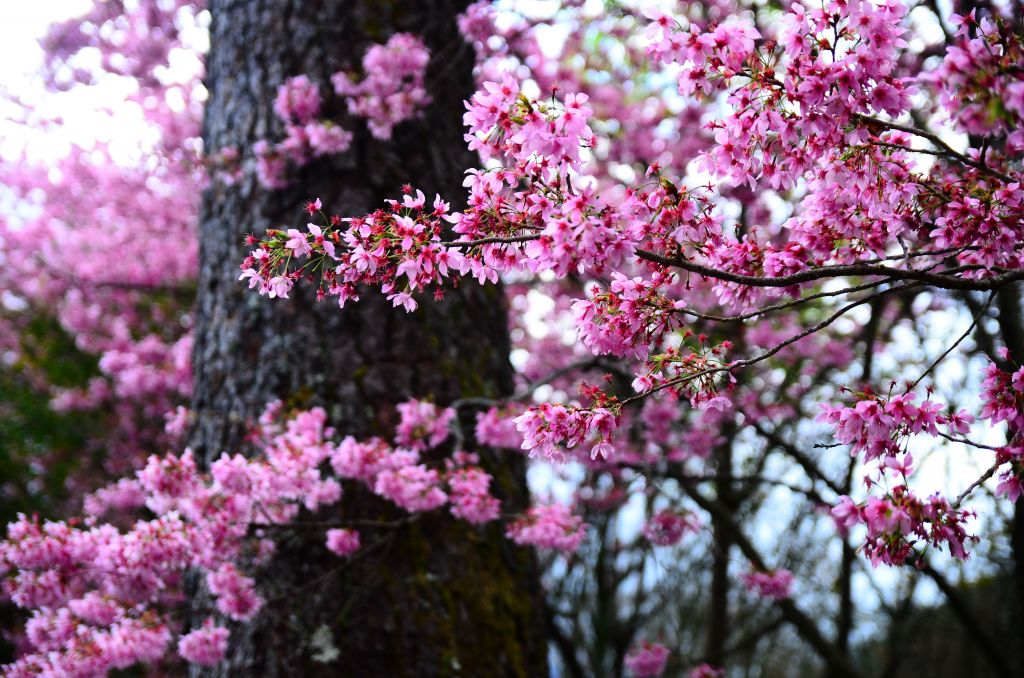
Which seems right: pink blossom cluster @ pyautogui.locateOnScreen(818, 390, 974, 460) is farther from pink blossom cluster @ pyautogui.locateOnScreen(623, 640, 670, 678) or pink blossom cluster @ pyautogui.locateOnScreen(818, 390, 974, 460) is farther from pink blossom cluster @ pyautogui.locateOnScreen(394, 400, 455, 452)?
pink blossom cluster @ pyautogui.locateOnScreen(623, 640, 670, 678)

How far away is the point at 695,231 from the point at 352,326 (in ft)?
7.31

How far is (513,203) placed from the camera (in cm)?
204

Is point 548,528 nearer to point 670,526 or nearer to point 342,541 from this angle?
point 342,541

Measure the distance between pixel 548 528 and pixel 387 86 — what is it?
246cm

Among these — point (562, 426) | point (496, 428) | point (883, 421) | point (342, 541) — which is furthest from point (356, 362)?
point (883, 421)

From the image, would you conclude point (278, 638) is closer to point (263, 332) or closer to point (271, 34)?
point (263, 332)

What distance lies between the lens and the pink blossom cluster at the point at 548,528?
3420mm

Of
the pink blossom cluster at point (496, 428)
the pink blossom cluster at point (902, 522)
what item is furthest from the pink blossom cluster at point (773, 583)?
the pink blossom cluster at point (902, 522)

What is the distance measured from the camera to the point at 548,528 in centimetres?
342

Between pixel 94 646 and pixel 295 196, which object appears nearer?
pixel 94 646

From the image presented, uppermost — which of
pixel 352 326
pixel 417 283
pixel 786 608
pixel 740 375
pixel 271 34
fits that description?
Answer: pixel 271 34

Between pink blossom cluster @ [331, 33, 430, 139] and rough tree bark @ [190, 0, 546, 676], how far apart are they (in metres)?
0.17

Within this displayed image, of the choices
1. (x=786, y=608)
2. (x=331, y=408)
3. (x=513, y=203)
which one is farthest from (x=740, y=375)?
(x=513, y=203)

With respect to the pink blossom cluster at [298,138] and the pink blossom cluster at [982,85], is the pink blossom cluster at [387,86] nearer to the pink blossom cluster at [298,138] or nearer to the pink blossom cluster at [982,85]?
the pink blossom cluster at [298,138]
